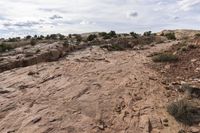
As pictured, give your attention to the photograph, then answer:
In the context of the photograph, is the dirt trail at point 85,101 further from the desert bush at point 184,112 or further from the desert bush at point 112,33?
the desert bush at point 112,33

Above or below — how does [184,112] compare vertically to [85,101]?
above

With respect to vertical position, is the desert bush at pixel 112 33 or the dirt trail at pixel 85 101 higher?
the desert bush at pixel 112 33

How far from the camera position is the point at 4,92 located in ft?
54.6

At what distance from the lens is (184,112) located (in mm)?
11805

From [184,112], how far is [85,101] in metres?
4.00

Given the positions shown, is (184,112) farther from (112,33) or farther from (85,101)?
(112,33)

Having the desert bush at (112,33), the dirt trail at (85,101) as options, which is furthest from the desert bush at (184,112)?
the desert bush at (112,33)

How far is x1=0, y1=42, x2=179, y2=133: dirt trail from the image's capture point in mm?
11680

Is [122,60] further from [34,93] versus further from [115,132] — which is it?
[115,132]

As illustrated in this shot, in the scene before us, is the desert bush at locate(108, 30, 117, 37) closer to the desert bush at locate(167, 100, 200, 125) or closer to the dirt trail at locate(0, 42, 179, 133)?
the dirt trail at locate(0, 42, 179, 133)

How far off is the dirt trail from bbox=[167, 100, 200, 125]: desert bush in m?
0.35

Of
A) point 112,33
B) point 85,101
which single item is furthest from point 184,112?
point 112,33

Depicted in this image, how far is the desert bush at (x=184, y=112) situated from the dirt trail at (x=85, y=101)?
352 mm

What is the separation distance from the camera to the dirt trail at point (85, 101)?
38.3 feet
